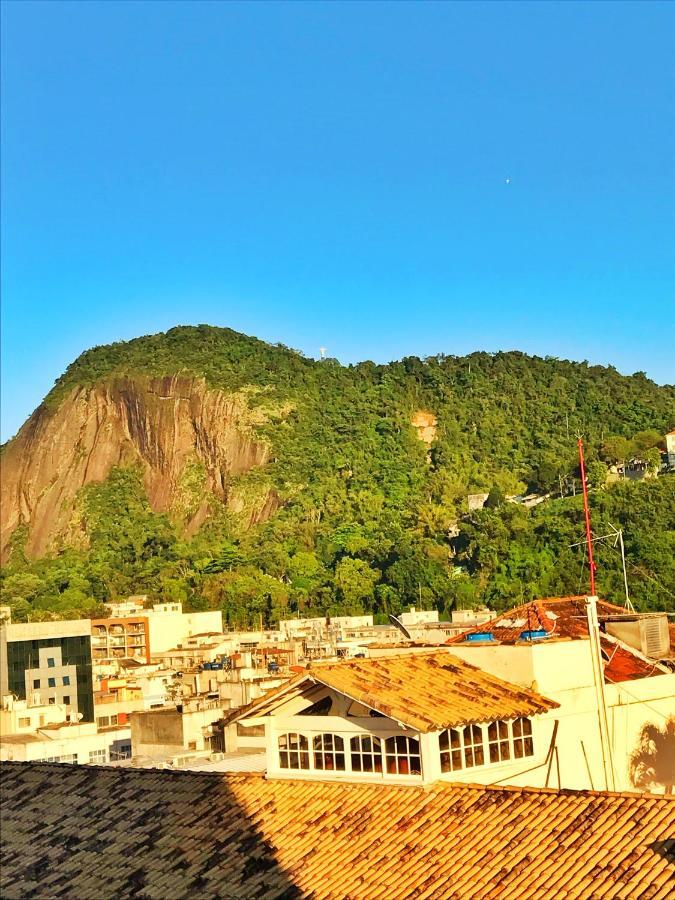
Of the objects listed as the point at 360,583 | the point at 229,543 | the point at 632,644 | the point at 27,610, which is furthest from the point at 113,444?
the point at 632,644

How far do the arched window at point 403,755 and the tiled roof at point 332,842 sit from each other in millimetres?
294

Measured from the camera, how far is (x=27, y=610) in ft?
376

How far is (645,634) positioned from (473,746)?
6.28m

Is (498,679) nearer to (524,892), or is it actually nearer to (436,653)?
(436,653)

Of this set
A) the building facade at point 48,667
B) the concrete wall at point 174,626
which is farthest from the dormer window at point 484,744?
the concrete wall at point 174,626

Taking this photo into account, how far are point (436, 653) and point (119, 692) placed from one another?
42.0 m

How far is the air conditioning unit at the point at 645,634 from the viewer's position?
17.3 meters

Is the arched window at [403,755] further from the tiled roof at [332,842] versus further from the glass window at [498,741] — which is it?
the glass window at [498,741]

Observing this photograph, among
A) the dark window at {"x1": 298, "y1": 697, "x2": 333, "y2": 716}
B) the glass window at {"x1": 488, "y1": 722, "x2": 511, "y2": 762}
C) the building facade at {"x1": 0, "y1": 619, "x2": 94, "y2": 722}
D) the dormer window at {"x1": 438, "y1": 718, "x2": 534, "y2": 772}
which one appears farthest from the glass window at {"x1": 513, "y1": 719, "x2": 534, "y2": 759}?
the building facade at {"x1": 0, "y1": 619, "x2": 94, "y2": 722}

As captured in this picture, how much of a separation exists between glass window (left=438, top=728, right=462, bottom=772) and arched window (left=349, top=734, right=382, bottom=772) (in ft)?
2.36

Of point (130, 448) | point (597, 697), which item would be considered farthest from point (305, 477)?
point (597, 697)

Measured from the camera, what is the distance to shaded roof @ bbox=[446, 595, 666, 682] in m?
16.5

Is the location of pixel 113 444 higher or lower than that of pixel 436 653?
higher

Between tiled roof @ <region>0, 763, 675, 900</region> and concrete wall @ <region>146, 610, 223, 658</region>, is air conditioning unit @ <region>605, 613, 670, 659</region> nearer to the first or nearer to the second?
tiled roof @ <region>0, 763, 675, 900</region>
